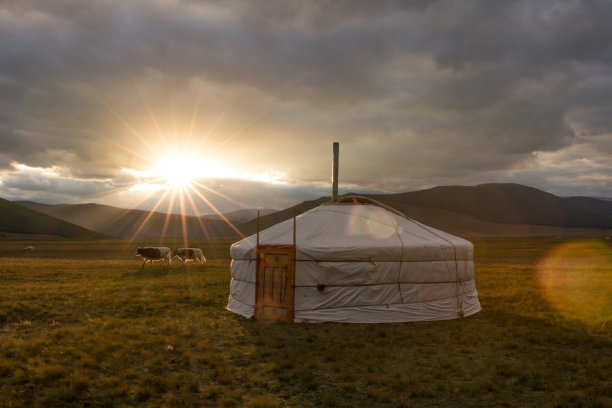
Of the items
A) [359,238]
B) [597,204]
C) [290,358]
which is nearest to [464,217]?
[359,238]

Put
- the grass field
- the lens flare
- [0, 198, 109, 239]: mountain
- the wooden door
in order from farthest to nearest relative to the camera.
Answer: [0, 198, 109, 239]: mountain
the lens flare
the wooden door
the grass field

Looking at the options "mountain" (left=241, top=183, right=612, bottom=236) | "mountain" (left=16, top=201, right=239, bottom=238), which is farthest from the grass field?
"mountain" (left=16, top=201, right=239, bottom=238)

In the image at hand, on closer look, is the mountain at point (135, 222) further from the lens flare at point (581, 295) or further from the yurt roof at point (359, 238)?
the yurt roof at point (359, 238)

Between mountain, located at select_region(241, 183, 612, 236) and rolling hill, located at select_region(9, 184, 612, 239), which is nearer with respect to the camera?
mountain, located at select_region(241, 183, 612, 236)

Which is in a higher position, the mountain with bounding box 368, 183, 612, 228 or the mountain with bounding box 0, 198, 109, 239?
the mountain with bounding box 368, 183, 612, 228

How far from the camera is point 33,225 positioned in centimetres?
7825

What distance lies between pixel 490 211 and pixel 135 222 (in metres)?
109

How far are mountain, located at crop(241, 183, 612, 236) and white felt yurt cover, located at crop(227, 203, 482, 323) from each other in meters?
74.2

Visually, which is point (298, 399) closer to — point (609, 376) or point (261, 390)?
point (261, 390)

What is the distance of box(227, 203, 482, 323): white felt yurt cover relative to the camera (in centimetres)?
752

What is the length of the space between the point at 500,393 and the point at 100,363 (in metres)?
4.66

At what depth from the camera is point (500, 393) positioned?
167 inches

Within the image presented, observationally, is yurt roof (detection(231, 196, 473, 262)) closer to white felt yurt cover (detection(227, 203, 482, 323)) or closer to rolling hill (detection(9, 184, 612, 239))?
white felt yurt cover (detection(227, 203, 482, 323))

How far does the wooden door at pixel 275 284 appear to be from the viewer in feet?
25.1
